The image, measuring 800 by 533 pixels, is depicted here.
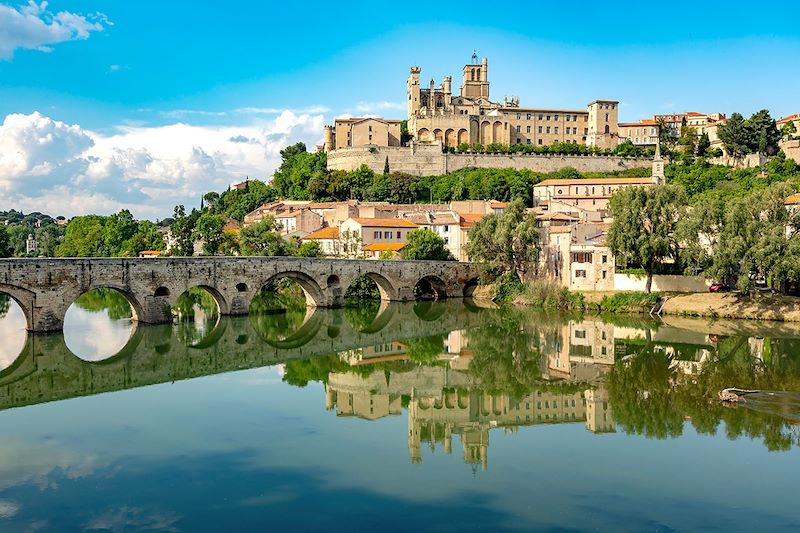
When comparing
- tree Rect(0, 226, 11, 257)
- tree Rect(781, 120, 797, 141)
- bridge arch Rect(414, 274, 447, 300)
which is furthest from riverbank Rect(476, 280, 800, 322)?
tree Rect(781, 120, 797, 141)

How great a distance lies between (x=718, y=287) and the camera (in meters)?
42.8

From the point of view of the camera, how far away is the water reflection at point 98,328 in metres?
30.1

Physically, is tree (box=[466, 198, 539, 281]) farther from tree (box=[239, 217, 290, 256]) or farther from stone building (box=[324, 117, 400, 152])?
stone building (box=[324, 117, 400, 152])

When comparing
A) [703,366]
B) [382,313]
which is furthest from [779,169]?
[703,366]

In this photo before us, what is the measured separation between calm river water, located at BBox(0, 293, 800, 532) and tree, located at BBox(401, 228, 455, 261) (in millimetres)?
18526

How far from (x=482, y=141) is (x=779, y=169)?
111 feet

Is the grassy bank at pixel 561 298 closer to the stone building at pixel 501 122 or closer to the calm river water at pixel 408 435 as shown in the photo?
the calm river water at pixel 408 435

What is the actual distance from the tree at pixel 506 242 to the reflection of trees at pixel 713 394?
1789 cm

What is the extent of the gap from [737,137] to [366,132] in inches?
1646

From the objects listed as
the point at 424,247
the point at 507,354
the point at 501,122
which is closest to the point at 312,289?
the point at 424,247

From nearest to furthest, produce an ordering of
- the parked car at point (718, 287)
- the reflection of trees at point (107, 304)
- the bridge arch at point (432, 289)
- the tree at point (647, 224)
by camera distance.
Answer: the tree at point (647, 224), the parked car at point (718, 287), the reflection of trees at point (107, 304), the bridge arch at point (432, 289)

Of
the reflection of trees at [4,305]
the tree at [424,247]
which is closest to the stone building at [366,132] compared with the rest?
the tree at [424,247]

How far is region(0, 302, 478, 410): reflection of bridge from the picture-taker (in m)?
24.2

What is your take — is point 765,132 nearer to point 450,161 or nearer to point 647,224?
point 450,161
